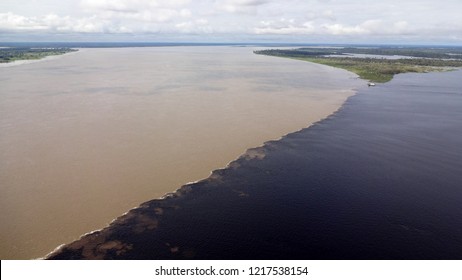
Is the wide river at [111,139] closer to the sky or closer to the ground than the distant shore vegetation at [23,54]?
closer to the ground

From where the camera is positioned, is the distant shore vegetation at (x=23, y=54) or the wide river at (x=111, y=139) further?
the distant shore vegetation at (x=23, y=54)

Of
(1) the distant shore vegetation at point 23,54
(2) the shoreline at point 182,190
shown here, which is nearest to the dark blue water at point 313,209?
(2) the shoreline at point 182,190

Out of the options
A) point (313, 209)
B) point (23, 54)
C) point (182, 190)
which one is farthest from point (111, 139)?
point (23, 54)

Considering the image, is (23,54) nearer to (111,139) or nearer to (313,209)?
(111,139)

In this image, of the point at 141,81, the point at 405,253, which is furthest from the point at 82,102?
the point at 405,253

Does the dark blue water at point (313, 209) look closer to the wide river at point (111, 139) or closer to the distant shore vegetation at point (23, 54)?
the wide river at point (111, 139)

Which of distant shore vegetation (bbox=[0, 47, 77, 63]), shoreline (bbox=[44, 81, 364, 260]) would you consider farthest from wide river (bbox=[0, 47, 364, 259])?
distant shore vegetation (bbox=[0, 47, 77, 63])

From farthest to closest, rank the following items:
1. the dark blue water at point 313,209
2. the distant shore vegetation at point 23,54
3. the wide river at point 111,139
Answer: the distant shore vegetation at point 23,54 < the wide river at point 111,139 < the dark blue water at point 313,209

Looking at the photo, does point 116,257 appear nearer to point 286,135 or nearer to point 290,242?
point 290,242
